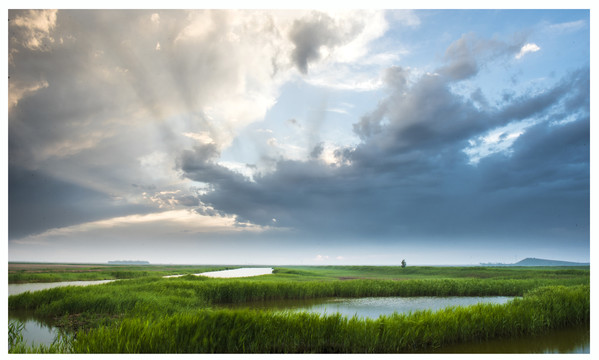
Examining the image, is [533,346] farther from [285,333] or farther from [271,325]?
[271,325]

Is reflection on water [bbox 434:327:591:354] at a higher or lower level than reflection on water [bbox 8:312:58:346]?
higher

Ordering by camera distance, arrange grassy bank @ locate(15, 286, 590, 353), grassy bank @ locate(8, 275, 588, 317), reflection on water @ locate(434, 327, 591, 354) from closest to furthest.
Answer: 1. grassy bank @ locate(15, 286, 590, 353)
2. reflection on water @ locate(434, 327, 591, 354)
3. grassy bank @ locate(8, 275, 588, 317)

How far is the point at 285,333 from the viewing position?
927 cm

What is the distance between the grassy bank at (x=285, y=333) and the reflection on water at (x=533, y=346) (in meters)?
0.39

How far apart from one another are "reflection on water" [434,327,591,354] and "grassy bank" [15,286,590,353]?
0.39 meters

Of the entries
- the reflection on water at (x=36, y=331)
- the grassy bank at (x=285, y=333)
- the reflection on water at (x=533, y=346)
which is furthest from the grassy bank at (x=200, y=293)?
the reflection on water at (x=533, y=346)

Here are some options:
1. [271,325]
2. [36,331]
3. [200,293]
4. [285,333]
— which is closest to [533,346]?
[285,333]

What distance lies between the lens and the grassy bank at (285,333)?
7.98 m

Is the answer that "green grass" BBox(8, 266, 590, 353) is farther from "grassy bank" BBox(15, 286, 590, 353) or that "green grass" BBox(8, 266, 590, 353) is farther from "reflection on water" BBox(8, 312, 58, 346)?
"reflection on water" BBox(8, 312, 58, 346)

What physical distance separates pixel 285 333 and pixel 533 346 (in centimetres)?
835

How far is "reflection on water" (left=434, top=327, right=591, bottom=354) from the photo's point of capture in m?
10.1

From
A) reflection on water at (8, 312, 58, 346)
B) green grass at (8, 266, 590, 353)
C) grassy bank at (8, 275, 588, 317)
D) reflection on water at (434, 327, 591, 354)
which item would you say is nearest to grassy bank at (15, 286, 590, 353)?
green grass at (8, 266, 590, 353)

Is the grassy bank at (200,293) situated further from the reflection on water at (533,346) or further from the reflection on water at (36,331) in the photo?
the reflection on water at (533,346)
